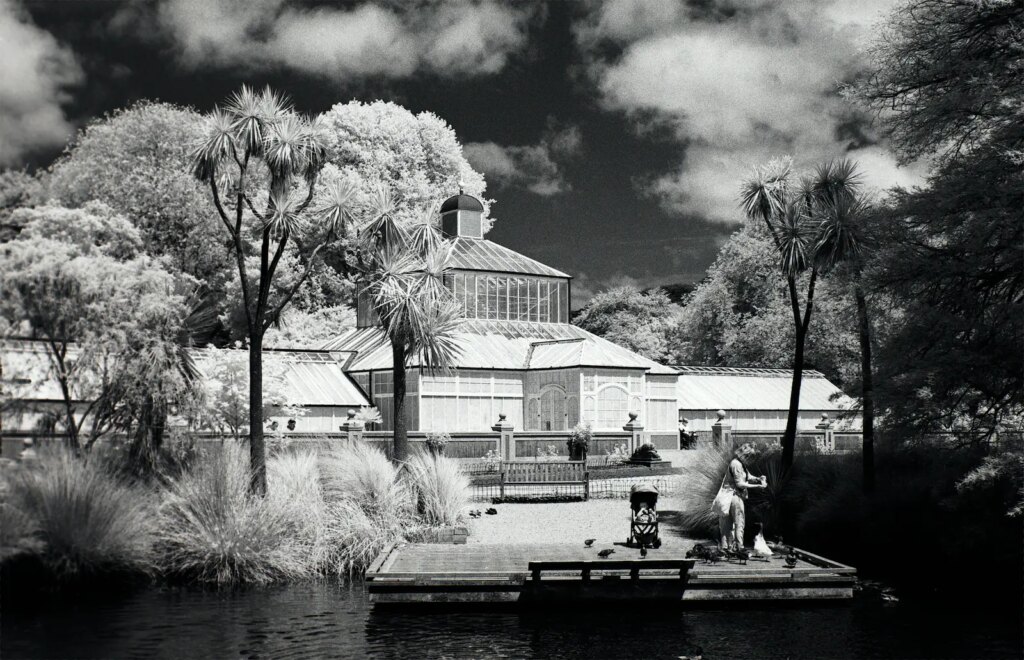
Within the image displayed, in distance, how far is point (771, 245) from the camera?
5853 centimetres

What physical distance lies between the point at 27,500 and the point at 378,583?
19.5 feet

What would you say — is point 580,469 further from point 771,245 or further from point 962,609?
point 771,245

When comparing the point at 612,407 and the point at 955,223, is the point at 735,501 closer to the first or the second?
the point at 955,223

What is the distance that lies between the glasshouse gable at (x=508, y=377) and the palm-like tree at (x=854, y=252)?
1939 centimetres

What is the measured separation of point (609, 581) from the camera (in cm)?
1546

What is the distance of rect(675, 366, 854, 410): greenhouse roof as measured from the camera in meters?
48.1

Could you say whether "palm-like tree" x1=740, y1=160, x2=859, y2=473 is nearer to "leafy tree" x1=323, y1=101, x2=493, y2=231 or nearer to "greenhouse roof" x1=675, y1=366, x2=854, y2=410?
"greenhouse roof" x1=675, y1=366, x2=854, y2=410

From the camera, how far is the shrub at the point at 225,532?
54.6ft

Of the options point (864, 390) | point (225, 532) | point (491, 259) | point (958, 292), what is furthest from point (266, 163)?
point (491, 259)

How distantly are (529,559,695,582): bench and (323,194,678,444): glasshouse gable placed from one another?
2427 centimetres

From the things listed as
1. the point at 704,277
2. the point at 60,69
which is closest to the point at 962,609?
the point at 60,69

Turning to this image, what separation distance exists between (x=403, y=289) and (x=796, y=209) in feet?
35.1

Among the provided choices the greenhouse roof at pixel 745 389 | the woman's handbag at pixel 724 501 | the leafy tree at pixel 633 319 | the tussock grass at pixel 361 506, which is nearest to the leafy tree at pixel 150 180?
the greenhouse roof at pixel 745 389

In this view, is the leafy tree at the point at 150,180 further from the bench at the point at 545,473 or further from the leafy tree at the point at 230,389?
the bench at the point at 545,473
